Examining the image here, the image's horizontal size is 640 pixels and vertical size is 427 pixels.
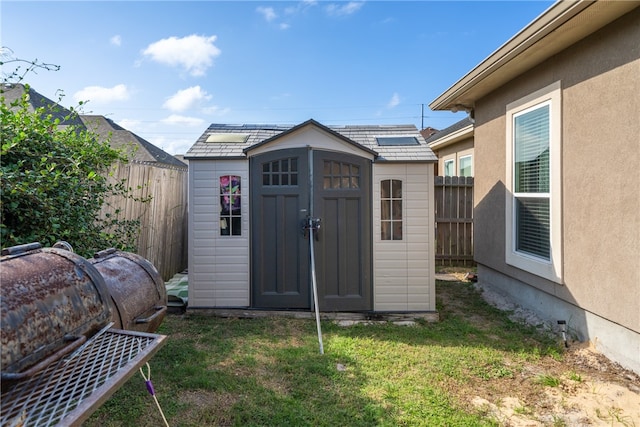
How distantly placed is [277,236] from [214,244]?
815mm

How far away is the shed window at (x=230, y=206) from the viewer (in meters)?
4.57

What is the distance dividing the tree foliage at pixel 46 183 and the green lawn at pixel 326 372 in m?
1.31

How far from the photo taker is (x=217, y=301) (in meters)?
4.61

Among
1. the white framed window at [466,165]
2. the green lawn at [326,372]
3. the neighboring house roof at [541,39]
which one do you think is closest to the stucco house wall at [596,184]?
the neighboring house roof at [541,39]

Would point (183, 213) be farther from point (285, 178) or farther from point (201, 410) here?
point (201, 410)

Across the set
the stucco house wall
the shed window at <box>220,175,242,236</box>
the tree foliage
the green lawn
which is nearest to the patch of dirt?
the green lawn

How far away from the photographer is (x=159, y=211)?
576 centimetres

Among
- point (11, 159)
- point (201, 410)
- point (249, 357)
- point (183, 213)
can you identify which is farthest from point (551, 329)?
point (183, 213)

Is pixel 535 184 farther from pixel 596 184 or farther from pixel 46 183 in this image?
pixel 46 183

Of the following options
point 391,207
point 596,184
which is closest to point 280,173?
point 391,207

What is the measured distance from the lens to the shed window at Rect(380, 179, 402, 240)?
4.51 metres

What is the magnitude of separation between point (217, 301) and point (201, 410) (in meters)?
2.17

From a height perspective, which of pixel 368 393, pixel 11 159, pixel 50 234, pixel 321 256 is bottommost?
pixel 368 393

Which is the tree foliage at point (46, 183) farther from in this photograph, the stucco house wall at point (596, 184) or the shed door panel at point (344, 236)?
the stucco house wall at point (596, 184)
